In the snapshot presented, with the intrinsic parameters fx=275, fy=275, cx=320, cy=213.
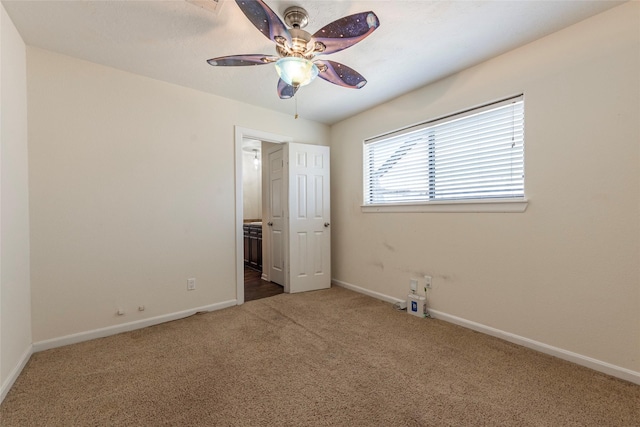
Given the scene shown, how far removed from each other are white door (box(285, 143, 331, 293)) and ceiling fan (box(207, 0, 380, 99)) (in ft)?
6.16

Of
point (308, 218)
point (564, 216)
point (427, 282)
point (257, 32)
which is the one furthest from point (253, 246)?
point (564, 216)

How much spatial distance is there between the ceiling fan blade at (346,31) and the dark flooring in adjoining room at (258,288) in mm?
2930

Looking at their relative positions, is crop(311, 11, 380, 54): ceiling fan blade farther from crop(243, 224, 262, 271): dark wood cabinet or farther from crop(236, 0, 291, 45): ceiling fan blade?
crop(243, 224, 262, 271): dark wood cabinet

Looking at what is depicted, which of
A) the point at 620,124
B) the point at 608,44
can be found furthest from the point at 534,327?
the point at 608,44

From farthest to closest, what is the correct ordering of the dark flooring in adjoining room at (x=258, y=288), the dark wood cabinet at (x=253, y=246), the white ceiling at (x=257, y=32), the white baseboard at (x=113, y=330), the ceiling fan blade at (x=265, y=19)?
the dark wood cabinet at (x=253, y=246) → the dark flooring in adjoining room at (x=258, y=288) → the white baseboard at (x=113, y=330) → the white ceiling at (x=257, y=32) → the ceiling fan blade at (x=265, y=19)

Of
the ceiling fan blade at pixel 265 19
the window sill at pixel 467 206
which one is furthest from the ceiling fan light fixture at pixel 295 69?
the window sill at pixel 467 206

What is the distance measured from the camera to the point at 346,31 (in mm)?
1505

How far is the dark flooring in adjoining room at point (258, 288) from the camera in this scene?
3.66 meters

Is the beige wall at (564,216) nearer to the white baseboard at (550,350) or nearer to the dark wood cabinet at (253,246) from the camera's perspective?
the white baseboard at (550,350)

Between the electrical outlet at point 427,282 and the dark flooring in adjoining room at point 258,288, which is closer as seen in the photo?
the electrical outlet at point 427,282

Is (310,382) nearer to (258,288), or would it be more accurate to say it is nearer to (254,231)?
(258,288)

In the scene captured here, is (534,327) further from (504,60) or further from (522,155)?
(504,60)

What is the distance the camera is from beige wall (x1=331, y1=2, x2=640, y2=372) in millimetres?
1777

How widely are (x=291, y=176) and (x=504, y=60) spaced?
8.27 feet
